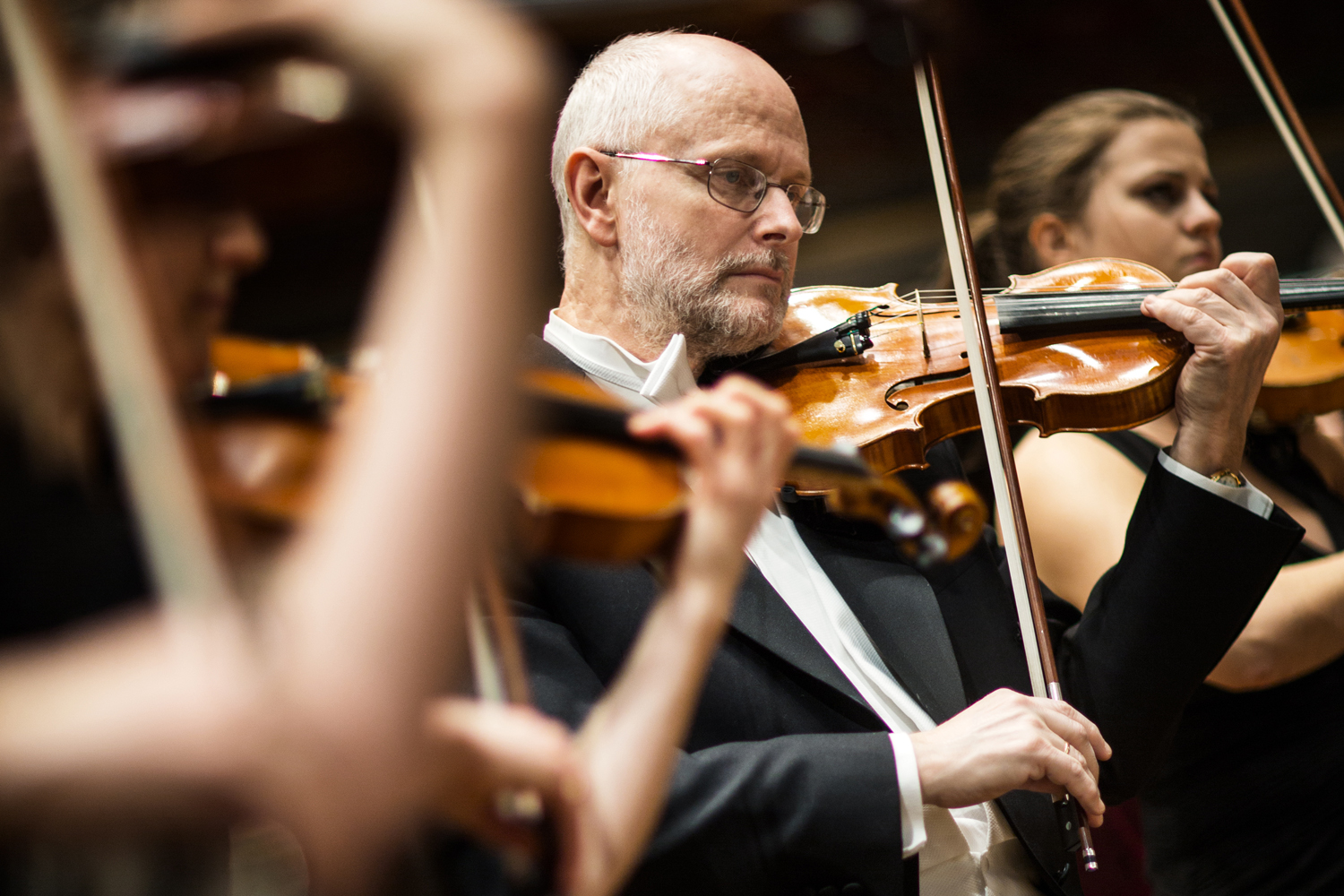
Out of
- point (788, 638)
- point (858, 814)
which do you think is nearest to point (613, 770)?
point (858, 814)

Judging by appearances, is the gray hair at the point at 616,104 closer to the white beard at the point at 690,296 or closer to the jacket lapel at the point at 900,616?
the white beard at the point at 690,296

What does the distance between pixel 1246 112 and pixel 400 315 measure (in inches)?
163

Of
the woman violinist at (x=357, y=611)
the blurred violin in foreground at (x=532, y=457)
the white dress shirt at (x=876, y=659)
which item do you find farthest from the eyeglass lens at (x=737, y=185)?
the woman violinist at (x=357, y=611)

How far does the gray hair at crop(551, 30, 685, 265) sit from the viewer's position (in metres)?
1.60

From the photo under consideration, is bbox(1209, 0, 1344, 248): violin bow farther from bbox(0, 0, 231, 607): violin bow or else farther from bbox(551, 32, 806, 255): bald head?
bbox(0, 0, 231, 607): violin bow

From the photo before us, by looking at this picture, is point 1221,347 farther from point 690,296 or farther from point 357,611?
point 357,611

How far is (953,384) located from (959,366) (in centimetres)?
3

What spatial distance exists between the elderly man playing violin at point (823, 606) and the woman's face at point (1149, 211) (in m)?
0.61

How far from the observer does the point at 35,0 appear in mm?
606

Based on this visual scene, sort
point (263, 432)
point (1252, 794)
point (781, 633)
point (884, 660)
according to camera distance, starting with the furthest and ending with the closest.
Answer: point (1252, 794), point (884, 660), point (781, 633), point (263, 432)

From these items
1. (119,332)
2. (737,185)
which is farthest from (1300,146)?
(119,332)

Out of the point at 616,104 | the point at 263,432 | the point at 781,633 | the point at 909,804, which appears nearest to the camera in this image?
the point at 263,432

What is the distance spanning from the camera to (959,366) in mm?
1482

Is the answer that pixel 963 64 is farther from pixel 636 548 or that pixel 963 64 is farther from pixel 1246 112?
pixel 636 548
